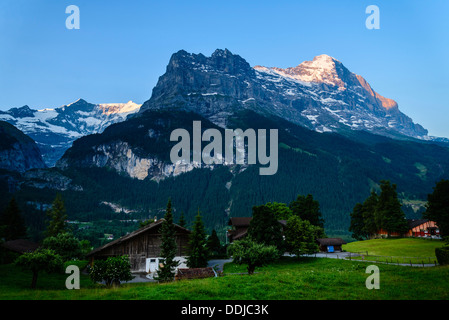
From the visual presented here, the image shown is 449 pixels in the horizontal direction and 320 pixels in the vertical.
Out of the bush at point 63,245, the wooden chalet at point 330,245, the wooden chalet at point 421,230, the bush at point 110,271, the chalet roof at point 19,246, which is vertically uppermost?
the bush at point 110,271

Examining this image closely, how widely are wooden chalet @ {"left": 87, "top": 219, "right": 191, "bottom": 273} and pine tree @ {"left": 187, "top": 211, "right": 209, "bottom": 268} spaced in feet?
7.83

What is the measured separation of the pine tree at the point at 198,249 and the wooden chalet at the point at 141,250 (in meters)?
2.39

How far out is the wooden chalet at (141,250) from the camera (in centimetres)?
5156

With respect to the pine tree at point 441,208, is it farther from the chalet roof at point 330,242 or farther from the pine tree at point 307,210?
the pine tree at point 307,210

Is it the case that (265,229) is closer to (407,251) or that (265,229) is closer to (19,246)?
(407,251)

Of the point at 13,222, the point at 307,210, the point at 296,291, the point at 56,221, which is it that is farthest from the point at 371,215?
the point at 13,222

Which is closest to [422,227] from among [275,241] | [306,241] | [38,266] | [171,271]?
[306,241]

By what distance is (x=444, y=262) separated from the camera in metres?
34.6

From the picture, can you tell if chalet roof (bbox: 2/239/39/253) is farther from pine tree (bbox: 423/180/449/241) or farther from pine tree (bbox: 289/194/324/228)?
pine tree (bbox: 423/180/449/241)

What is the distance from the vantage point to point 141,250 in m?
52.8

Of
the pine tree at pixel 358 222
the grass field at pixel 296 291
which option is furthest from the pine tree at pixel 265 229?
the pine tree at pixel 358 222

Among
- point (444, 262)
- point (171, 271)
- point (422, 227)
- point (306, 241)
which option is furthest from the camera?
point (422, 227)

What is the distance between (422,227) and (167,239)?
82822mm
